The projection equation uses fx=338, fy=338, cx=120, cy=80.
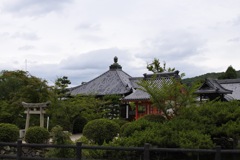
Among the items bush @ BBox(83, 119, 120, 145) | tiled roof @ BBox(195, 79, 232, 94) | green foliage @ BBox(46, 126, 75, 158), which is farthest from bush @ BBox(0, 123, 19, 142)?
tiled roof @ BBox(195, 79, 232, 94)

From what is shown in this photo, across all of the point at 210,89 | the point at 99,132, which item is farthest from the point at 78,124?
the point at 210,89

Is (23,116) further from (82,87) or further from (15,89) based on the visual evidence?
(82,87)

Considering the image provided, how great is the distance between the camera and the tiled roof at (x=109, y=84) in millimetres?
32469

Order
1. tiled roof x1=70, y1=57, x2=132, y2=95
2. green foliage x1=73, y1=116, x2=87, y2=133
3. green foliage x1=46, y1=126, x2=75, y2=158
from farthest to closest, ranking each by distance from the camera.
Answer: tiled roof x1=70, y1=57, x2=132, y2=95, green foliage x1=73, y1=116, x2=87, y2=133, green foliage x1=46, y1=126, x2=75, y2=158

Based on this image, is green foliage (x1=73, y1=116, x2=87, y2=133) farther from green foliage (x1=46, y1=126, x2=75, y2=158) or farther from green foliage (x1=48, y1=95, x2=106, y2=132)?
green foliage (x1=46, y1=126, x2=75, y2=158)

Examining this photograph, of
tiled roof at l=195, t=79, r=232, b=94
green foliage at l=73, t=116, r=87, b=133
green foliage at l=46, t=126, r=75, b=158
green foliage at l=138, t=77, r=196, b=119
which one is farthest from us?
tiled roof at l=195, t=79, r=232, b=94

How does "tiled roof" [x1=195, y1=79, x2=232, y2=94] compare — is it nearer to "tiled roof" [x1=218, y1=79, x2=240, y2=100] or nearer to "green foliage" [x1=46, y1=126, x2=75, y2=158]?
"tiled roof" [x1=218, y1=79, x2=240, y2=100]

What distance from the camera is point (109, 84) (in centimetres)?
3419

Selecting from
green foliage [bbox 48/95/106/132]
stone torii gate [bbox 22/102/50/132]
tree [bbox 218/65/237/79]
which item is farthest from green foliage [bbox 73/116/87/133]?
tree [bbox 218/65/237/79]

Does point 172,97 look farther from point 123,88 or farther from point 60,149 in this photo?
point 123,88

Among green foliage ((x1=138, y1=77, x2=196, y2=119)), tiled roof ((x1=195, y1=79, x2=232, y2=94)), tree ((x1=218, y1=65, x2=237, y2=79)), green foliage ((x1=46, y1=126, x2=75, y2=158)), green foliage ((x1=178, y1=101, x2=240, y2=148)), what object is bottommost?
green foliage ((x1=46, y1=126, x2=75, y2=158))

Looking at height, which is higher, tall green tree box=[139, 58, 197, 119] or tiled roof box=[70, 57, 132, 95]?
tiled roof box=[70, 57, 132, 95]

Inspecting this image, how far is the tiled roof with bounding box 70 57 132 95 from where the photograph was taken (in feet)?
→ 107

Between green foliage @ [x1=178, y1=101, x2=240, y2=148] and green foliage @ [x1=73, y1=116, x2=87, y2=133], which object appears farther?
green foliage @ [x1=73, y1=116, x2=87, y2=133]
